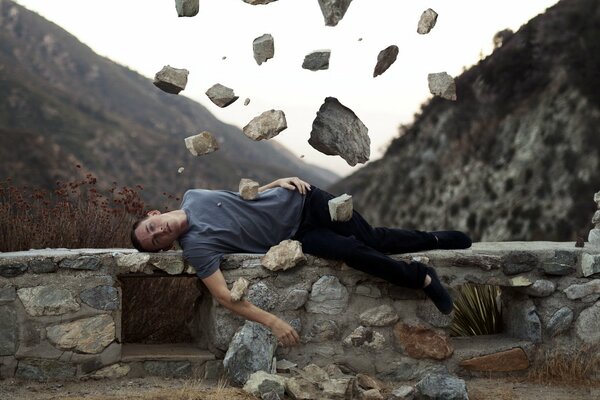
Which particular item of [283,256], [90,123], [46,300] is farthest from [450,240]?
[90,123]

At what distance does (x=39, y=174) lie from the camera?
99.9 feet

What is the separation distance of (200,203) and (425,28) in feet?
6.52

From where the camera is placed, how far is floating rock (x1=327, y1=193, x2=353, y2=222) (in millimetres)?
4941

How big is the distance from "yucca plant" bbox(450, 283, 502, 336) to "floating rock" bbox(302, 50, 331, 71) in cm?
199

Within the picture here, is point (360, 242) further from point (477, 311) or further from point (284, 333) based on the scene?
point (477, 311)

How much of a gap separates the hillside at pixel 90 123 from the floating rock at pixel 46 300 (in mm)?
24732

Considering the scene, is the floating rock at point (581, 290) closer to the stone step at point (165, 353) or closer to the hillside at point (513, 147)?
the stone step at point (165, 353)

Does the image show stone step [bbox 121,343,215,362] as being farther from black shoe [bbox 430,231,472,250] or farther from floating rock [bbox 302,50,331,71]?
floating rock [bbox 302,50,331,71]

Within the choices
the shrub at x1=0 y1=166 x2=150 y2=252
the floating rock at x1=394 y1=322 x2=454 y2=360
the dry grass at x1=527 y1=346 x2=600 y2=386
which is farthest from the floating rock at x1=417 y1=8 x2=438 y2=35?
the shrub at x1=0 y1=166 x2=150 y2=252

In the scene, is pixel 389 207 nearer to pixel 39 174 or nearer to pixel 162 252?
pixel 39 174

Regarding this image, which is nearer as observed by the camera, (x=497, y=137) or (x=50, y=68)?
(x=497, y=137)

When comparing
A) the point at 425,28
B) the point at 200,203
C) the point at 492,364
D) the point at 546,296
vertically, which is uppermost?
the point at 425,28

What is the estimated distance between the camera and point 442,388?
14.5ft

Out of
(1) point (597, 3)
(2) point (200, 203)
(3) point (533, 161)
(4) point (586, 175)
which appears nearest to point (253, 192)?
(2) point (200, 203)
